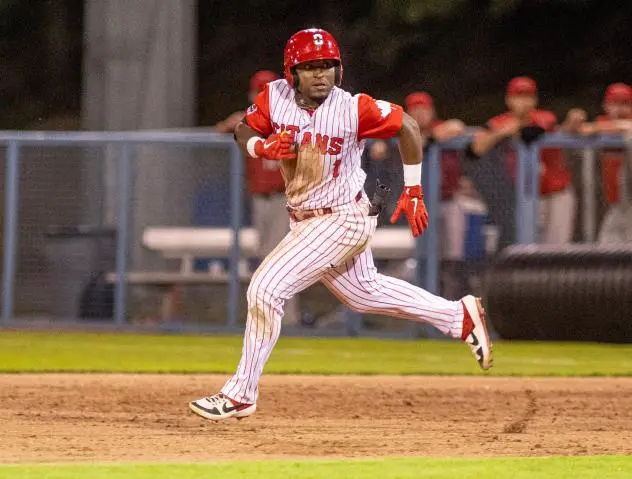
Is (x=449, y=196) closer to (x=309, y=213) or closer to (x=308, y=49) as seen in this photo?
(x=309, y=213)

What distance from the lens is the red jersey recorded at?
13.6 meters

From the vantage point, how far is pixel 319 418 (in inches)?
331

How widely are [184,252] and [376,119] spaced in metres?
7.22

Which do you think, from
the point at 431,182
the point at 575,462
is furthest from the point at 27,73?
the point at 575,462

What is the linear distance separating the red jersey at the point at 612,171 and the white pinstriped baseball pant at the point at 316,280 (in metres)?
5.88

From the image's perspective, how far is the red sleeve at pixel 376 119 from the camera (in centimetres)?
752

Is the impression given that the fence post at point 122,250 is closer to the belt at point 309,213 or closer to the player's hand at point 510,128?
the player's hand at point 510,128

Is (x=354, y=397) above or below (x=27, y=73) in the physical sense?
below

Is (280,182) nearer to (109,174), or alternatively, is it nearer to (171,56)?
(109,174)

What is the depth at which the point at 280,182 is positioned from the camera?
14.2m

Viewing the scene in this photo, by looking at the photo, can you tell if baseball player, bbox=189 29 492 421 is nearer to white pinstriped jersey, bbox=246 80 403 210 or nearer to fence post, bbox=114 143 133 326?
white pinstriped jersey, bbox=246 80 403 210

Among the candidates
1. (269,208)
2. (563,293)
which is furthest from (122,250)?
(563,293)

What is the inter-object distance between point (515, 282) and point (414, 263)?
1.43 metres

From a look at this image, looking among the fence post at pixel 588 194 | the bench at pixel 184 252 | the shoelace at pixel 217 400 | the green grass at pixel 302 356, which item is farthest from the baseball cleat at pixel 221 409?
the fence post at pixel 588 194
